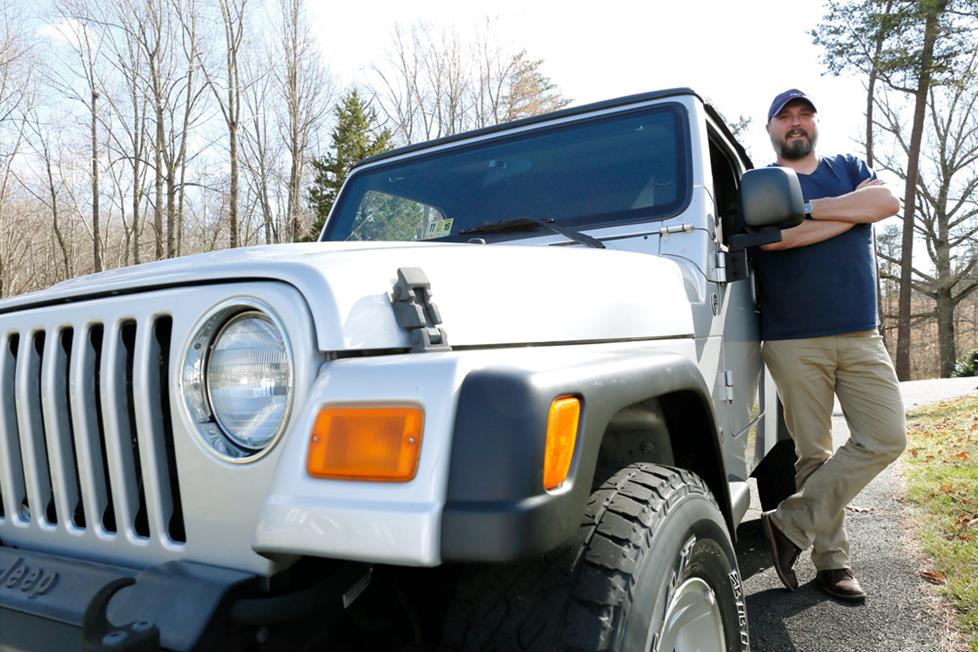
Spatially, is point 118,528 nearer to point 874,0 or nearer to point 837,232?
point 837,232

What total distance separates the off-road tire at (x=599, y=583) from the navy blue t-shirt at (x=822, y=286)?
188 centimetres

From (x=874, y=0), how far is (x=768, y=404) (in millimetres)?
23234

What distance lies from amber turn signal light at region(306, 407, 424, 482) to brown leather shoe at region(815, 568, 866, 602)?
2.88 m

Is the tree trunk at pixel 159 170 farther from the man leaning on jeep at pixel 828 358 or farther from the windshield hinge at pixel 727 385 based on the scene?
the windshield hinge at pixel 727 385

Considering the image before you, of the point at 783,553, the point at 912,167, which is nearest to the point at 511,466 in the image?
the point at 783,553

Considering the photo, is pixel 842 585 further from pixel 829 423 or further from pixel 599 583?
pixel 599 583

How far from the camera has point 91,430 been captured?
1364 millimetres

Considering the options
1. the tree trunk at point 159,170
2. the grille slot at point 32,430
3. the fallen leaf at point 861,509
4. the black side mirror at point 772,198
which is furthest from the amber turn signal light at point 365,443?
the tree trunk at point 159,170

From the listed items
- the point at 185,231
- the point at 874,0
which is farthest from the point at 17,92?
the point at 874,0

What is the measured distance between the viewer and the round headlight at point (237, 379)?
121 cm

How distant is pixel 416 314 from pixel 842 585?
9.33ft

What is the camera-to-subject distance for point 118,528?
52.3 inches

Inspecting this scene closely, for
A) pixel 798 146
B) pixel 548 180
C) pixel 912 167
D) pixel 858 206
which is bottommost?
pixel 858 206

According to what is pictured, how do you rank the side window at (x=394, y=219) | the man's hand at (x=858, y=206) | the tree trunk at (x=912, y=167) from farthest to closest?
the tree trunk at (x=912, y=167) → the man's hand at (x=858, y=206) → the side window at (x=394, y=219)
